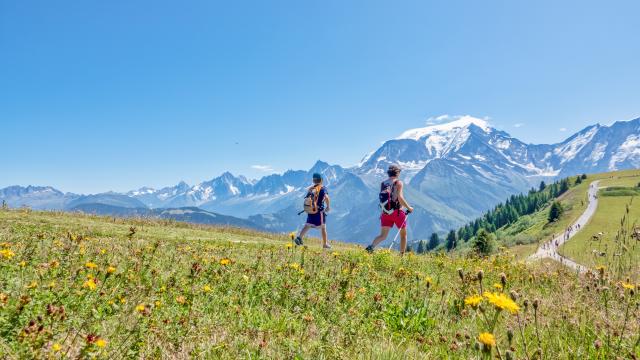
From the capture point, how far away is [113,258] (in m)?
6.55

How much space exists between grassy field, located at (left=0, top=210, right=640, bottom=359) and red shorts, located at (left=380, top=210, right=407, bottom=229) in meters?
6.24

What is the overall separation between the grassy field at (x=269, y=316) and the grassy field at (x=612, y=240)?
0.90 metres

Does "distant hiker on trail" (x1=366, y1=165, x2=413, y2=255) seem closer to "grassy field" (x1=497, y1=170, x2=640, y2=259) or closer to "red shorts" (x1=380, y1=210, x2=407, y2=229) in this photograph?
"red shorts" (x1=380, y1=210, x2=407, y2=229)

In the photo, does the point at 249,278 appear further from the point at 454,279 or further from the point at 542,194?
the point at 542,194

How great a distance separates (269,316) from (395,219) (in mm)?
9568

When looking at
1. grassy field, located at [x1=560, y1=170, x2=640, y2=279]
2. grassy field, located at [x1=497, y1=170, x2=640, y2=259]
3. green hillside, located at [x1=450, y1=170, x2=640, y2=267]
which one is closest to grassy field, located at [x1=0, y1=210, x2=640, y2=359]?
grassy field, located at [x1=560, y1=170, x2=640, y2=279]

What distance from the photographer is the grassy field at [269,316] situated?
129 inches

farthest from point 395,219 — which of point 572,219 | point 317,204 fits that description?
point 572,219

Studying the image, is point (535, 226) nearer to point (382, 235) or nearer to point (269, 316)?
point (382, 235)

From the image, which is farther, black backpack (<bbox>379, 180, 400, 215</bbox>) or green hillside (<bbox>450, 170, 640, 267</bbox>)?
green hillside (<bbox>450, 170, 640, 267</bbox>)

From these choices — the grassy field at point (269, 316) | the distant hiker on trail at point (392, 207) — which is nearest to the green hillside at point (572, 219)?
the distant hiker on trail at point (392, 207)

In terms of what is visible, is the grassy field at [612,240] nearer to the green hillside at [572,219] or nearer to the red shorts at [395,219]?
the green hillside at [572,219]

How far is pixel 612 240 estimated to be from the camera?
23.3 ft

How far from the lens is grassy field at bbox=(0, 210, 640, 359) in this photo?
3.27 meters
